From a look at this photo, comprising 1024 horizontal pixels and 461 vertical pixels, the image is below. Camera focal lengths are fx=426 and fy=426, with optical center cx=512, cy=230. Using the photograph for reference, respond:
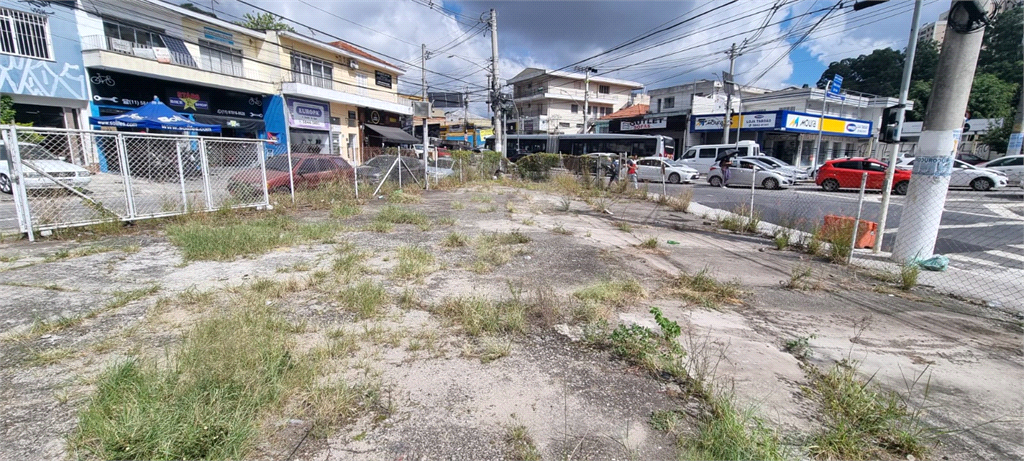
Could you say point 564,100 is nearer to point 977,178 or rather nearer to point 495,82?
point 495,82

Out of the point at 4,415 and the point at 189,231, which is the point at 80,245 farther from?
the point at 4,415

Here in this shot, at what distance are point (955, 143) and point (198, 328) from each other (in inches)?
393

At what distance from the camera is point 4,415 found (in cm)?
261

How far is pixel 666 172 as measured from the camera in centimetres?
2420

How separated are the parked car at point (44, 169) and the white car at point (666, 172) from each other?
2271cm

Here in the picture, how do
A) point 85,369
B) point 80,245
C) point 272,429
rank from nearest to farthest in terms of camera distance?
point 272,429
point 85,369
point 80,245

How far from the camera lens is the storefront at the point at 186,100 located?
17297 mm

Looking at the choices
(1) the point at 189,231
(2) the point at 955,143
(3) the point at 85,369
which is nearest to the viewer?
Result: (3) the point at 85,369

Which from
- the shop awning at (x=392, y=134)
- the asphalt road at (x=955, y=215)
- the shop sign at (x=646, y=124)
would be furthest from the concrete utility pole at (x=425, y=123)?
the shop sign at (x=646, y=124)

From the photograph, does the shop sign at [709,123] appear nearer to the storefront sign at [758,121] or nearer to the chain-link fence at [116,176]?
the storefront sign at [758,121]

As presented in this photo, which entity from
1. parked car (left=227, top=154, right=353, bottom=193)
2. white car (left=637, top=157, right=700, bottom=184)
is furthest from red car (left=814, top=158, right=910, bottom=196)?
parked car (left=227, top=154, right=353, bottom=193)

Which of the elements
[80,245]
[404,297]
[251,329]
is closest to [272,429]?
[251,329]

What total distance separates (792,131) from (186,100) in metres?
37.5

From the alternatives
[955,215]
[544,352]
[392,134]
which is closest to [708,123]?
[955,215]
